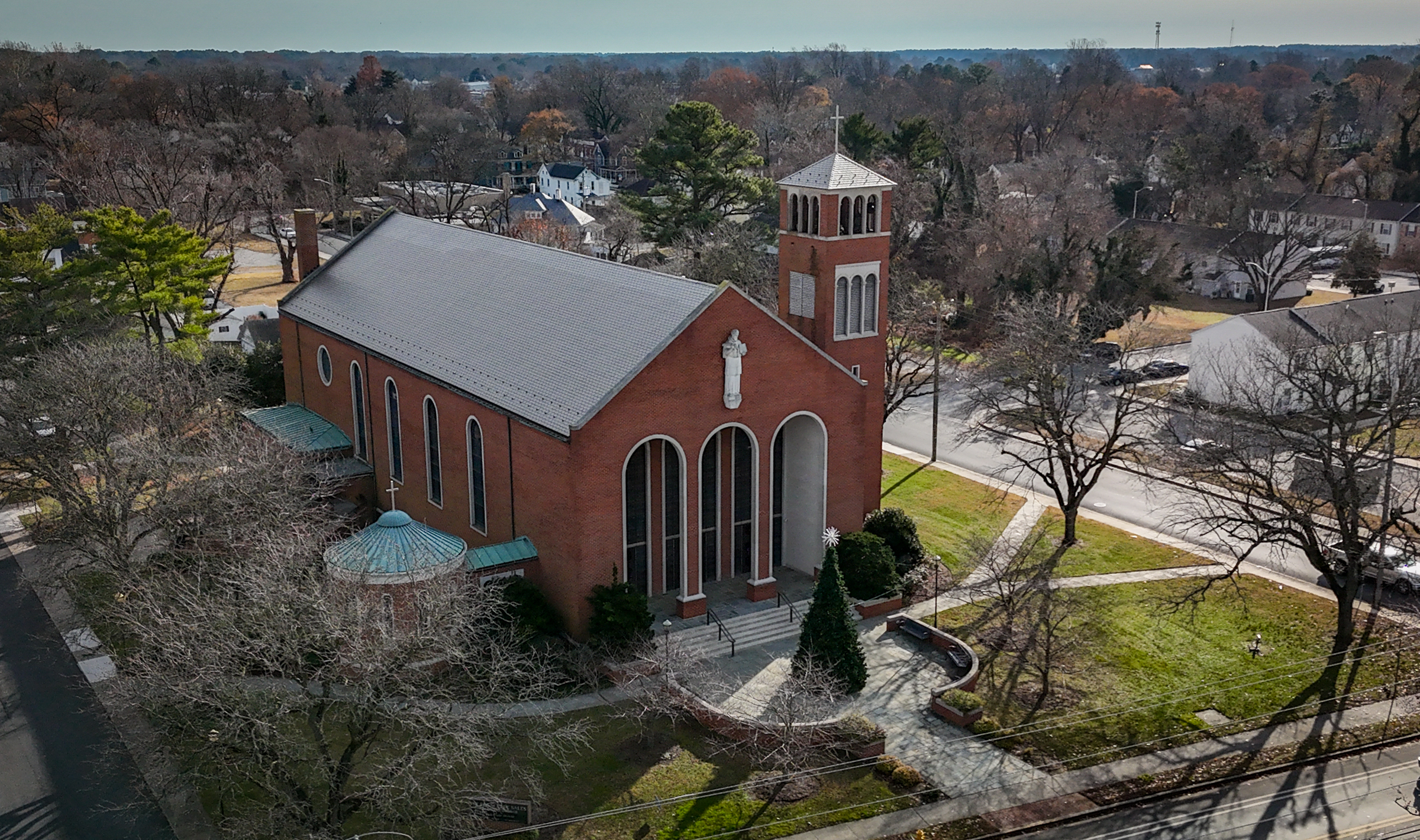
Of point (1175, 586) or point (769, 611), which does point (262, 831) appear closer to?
point (769, 611)

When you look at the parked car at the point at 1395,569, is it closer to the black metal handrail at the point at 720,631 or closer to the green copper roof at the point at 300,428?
the black metal handrail at the point at 720,631

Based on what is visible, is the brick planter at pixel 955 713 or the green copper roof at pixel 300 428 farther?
the green copper roof at pixel 300 428

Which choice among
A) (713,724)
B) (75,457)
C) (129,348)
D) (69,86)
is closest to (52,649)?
(75,457)

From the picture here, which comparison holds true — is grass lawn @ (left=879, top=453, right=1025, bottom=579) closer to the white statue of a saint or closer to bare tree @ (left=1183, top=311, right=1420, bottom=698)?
bare tree @ (left=1183, top=311, right=1420, bottom=698)

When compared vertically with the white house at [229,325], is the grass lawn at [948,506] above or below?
below

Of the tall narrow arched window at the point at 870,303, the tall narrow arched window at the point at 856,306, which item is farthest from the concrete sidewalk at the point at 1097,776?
the tall narrow arched window at the point at 870,303

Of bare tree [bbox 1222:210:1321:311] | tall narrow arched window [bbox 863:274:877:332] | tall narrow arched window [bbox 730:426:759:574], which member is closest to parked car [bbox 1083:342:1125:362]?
bare tree [bbox 1222:210:1321:311]

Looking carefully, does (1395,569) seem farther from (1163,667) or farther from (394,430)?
(394,430)
